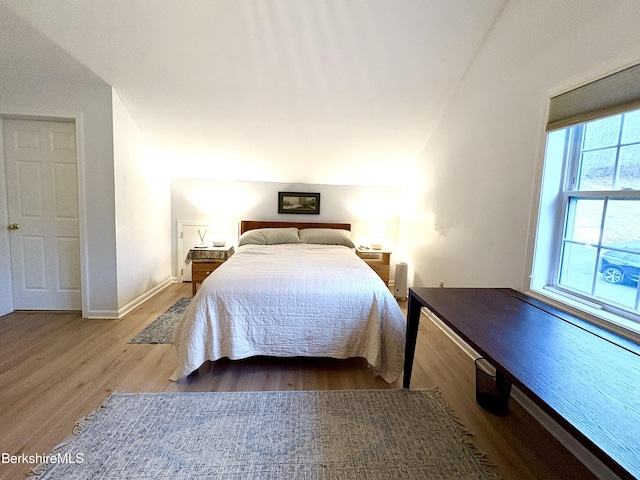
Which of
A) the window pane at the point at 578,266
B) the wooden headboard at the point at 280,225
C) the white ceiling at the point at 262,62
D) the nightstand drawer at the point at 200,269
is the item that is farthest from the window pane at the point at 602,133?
the nightstand drawer at the point at 200,269

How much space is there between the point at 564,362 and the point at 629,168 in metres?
1.11

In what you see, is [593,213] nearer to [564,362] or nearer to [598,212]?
[598,212]

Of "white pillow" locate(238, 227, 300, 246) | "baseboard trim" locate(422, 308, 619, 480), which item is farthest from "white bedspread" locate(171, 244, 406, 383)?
"white pillow" locate(238, 227, 300, 246)

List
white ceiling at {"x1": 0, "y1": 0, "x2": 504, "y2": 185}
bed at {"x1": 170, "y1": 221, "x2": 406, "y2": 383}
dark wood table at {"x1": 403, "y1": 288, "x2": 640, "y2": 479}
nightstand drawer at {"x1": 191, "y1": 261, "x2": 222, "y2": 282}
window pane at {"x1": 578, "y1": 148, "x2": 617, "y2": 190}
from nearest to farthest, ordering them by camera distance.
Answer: dark wood table at {"x1": 403, "y1": 288, "x2": 640, "y2": 479} → window pane at {"x1": 578, "y1": 148, "x2": 617, "y2": 190} → bed at {"x1": 170, "y1": 221, "x2": 406, "y2": 383} → white ceiling at {"x1": 0, "y1": 0, "x2": 504, "y2": 185} → nightstand drawer at {"x1": 191, "y1": 261, "x2": 222, "y2": 282}

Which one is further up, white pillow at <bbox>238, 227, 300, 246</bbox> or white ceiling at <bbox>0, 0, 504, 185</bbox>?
white ceiling at <bbox>0, 0, 504, 185</bbox>

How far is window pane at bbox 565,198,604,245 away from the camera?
1.48m

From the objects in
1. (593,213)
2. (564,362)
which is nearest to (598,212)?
A: (593,213)

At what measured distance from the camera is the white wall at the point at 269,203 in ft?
13.0

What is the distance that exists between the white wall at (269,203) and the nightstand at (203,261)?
2.38 feet

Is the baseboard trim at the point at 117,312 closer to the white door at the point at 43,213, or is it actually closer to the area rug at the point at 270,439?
the white door at the point at 43,213

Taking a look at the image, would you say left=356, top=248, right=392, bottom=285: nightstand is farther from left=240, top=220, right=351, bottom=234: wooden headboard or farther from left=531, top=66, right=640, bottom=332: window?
left=531, top=66, right=640, bottom=332: window

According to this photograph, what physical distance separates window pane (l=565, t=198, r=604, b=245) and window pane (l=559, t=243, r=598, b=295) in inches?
2.0

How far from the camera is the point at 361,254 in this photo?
3762 mm

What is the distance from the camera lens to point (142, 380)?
70.7 inches
